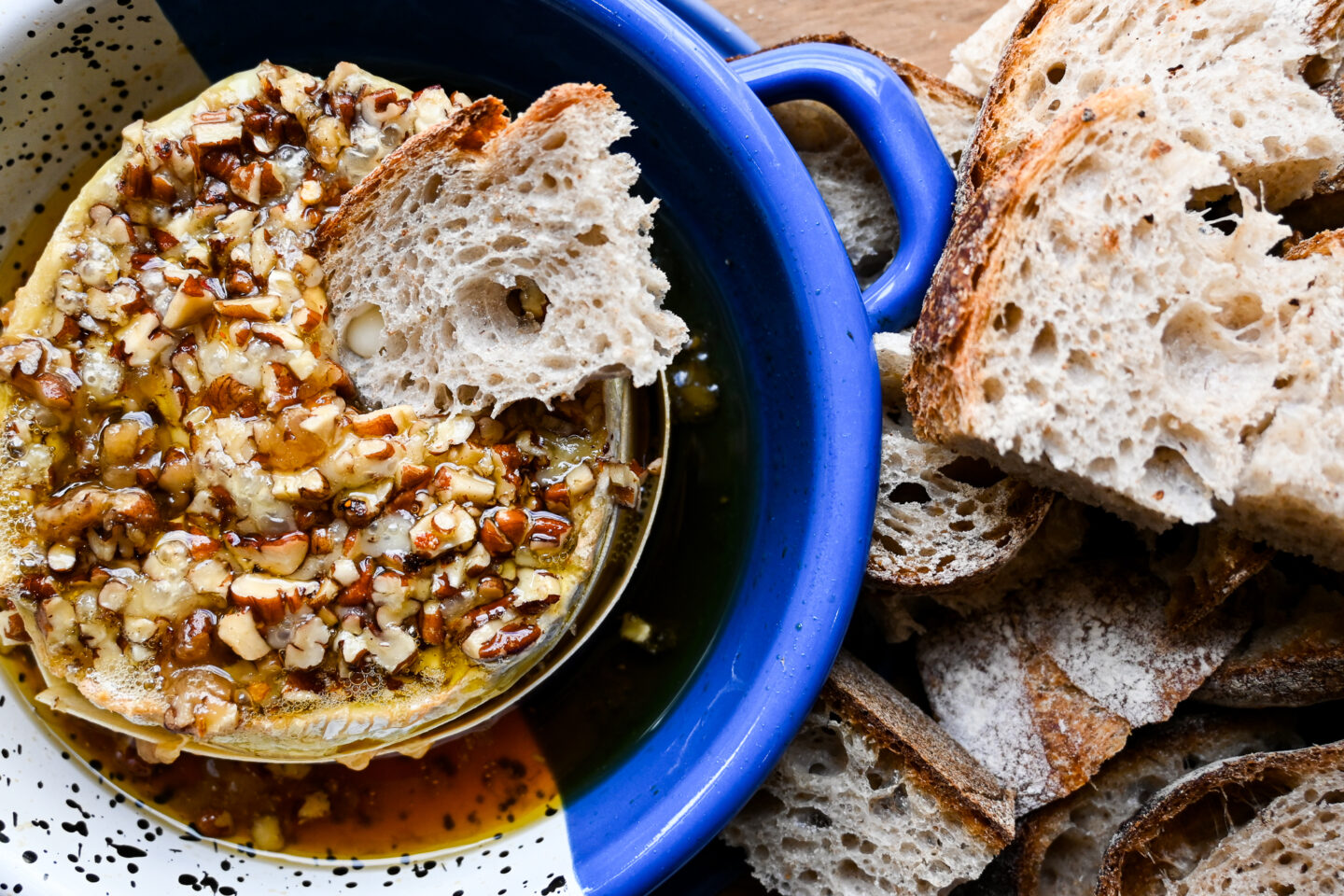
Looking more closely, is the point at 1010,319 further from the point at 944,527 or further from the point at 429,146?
the point at 429,146

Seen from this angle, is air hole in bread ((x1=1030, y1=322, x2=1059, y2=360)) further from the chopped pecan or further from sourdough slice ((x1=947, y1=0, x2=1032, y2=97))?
the chopped pecan

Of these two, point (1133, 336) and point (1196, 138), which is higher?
point (1196, 138)

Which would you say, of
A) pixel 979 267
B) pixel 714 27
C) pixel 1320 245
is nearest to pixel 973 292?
pixel 979 267

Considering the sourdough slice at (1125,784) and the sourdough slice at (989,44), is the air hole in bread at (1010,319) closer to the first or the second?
the sourdough slice at (989,44)

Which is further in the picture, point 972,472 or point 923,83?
point 923,83

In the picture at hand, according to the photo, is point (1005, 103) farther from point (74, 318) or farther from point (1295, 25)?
point (74, 318)

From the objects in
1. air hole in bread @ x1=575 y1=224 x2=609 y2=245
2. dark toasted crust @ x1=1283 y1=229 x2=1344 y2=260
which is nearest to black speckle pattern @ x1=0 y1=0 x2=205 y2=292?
air hole in bread @ x1=575 y1=224 x2=609 y2=245
